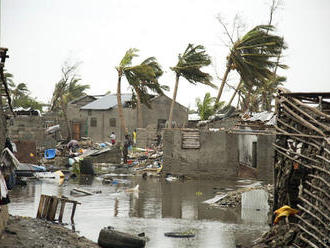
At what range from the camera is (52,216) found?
Answer: 1390 cm

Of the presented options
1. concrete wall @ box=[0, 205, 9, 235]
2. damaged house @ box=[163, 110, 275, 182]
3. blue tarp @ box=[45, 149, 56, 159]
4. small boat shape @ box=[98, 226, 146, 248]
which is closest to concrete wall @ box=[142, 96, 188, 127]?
blue tarp @ box=[45, 149, 56, 159]

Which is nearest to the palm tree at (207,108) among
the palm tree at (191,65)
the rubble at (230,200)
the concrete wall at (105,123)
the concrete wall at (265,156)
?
the palm tree at (191,65)

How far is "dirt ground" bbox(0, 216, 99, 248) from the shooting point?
34.9ft

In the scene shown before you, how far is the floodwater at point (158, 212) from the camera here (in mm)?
12948

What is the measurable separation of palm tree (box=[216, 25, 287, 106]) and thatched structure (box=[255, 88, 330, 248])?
92.1 feet

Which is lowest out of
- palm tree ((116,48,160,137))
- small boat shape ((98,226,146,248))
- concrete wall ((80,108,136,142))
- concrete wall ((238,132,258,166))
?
small boat shape ((98,226,146,248))

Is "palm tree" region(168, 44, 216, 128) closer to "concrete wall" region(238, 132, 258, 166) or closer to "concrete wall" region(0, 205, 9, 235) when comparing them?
"concrete wall" region(238, 132, 258, 166)

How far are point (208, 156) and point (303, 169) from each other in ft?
45.8

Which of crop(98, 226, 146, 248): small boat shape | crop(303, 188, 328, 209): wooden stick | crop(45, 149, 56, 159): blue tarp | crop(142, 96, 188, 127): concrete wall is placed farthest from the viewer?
crop(142, 96, 188, 127): concrete wall

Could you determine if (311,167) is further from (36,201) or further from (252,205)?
(36,201)

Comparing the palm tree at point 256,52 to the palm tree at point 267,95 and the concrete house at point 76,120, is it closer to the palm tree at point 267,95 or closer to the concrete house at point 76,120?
the palm tree at point 267,95

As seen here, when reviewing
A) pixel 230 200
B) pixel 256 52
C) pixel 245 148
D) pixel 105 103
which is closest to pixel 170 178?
pixel 245 148

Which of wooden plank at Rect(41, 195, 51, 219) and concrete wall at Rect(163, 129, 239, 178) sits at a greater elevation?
concrete wall at Rect(163, 129, 239, 178)

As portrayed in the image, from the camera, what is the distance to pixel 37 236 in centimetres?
1131
